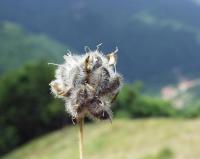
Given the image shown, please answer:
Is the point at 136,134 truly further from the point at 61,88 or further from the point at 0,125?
the point at 61,88

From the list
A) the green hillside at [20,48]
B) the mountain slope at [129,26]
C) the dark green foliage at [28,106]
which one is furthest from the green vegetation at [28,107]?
the mountain slope at [129,26]

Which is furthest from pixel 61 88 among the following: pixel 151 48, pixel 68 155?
pixel 151 48

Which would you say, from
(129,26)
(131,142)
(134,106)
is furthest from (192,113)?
(129,26)

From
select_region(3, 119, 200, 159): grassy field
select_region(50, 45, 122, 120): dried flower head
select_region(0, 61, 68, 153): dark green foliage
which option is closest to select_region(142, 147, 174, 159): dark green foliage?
select_region(3, 119, 200, 159): grassy field

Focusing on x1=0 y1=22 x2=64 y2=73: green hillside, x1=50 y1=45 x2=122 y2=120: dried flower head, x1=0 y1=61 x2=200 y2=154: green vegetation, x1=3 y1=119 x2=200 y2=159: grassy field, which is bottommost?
x1=50 y1=45 x2=122 y2=120: dried flower head

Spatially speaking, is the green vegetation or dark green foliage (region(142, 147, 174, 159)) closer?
dark green foliage (region(142, 147, 174, 159))

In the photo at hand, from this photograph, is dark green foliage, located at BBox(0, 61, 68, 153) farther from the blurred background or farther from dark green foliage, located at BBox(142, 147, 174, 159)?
dark green foliage, located at BBox(142, 147, 174, 159)

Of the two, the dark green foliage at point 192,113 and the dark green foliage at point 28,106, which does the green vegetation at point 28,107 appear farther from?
Result: the dark green foliage at point 192,113

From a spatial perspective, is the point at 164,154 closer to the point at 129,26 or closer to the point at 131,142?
the point at 131,142
